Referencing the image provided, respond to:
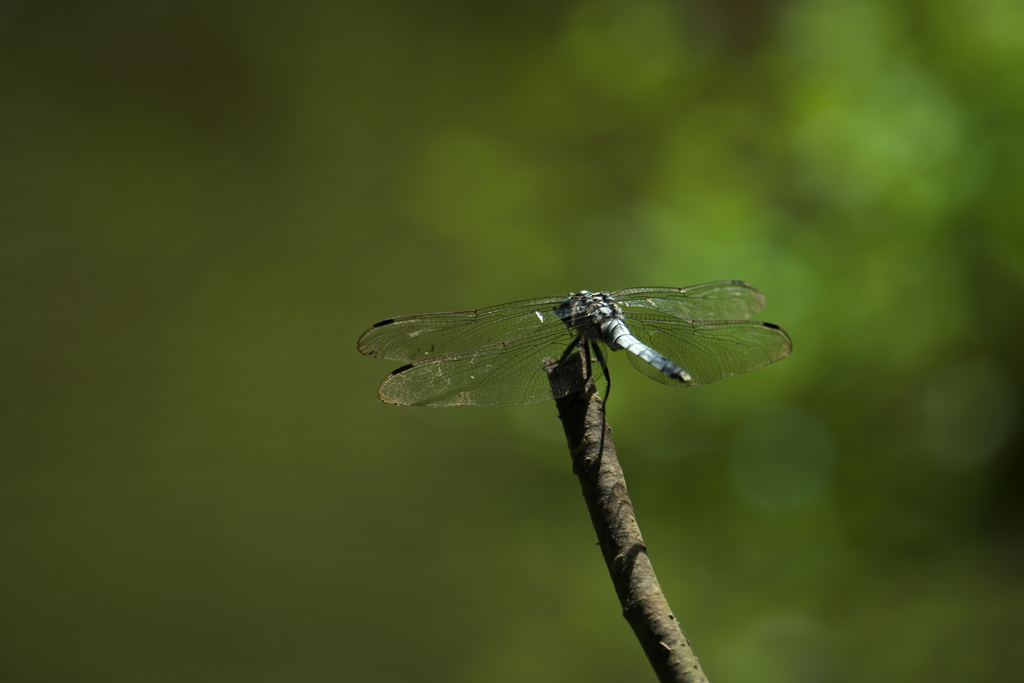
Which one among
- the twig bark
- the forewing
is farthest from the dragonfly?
the twig bark

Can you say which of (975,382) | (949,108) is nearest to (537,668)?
(975,382)

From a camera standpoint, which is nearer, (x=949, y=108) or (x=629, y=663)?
(x=629, y=663)

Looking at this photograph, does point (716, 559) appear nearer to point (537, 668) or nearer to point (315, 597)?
point (537, 668)

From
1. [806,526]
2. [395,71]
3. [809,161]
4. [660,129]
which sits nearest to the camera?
[806,526]

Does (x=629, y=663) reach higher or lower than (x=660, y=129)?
lower

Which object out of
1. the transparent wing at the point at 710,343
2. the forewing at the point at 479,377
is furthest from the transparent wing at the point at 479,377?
the transparent wing at the point at 710,343

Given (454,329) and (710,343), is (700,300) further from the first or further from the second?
(454,329)
